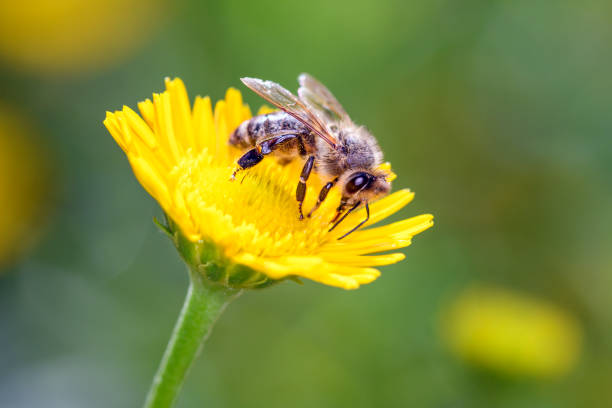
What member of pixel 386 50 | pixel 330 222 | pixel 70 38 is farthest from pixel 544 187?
pixel 70 38

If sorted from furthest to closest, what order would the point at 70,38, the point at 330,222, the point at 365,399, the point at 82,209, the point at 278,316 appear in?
the point at 70,38, the point at 82,209, the point at 278,316, the point at 365,399, the point at 330,222

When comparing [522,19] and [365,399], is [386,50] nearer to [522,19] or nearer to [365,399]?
[522,19]

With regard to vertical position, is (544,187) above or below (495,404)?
above

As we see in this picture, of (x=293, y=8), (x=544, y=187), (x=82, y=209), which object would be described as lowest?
(x=544, y=187)

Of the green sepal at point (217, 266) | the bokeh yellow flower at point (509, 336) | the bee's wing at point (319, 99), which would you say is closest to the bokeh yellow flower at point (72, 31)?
the bee's wing at point (319, 99)

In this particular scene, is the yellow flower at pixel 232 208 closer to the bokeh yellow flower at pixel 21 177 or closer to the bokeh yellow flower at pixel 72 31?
the bokeh yellow flower at pixel 21 177

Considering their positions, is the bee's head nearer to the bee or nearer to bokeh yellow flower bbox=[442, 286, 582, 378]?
the bee
